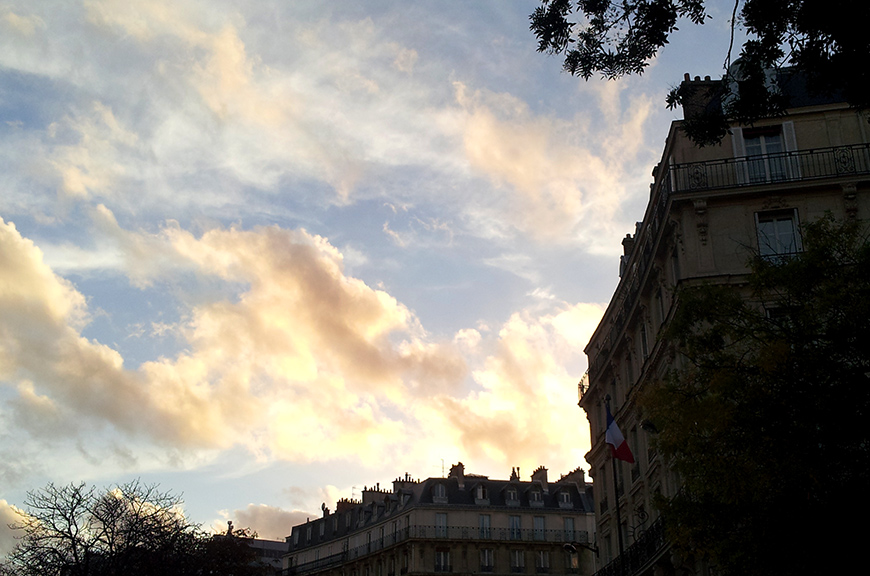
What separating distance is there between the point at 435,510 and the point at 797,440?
57.8m

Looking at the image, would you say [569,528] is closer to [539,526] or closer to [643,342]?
[539,526]

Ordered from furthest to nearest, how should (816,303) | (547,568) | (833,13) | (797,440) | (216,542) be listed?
(547,568) → (216,542) → (816,303) → (797,440) → (833,13)

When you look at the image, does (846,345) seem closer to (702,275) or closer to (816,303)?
(816,303)

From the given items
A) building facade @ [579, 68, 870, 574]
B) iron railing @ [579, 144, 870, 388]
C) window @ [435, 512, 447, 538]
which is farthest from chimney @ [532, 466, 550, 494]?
iron railing @ [579, 144, 870, 388]

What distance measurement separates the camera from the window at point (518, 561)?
6788 centimetres

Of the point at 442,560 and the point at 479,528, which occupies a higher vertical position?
the point at 479,528

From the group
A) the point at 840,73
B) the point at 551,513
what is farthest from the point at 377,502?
the point at 840,73

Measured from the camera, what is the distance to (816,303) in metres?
16.6

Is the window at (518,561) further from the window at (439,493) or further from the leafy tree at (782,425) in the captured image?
the leafy tree at (782,425)

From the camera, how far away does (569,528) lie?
70.5m

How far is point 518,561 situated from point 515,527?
270 centimetres

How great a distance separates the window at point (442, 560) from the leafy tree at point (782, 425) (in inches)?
2113

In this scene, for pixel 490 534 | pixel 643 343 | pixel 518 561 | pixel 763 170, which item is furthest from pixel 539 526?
pixel 763 170

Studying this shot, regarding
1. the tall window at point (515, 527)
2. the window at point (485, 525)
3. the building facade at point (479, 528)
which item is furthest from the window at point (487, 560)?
the tall window at point (515, 527)
